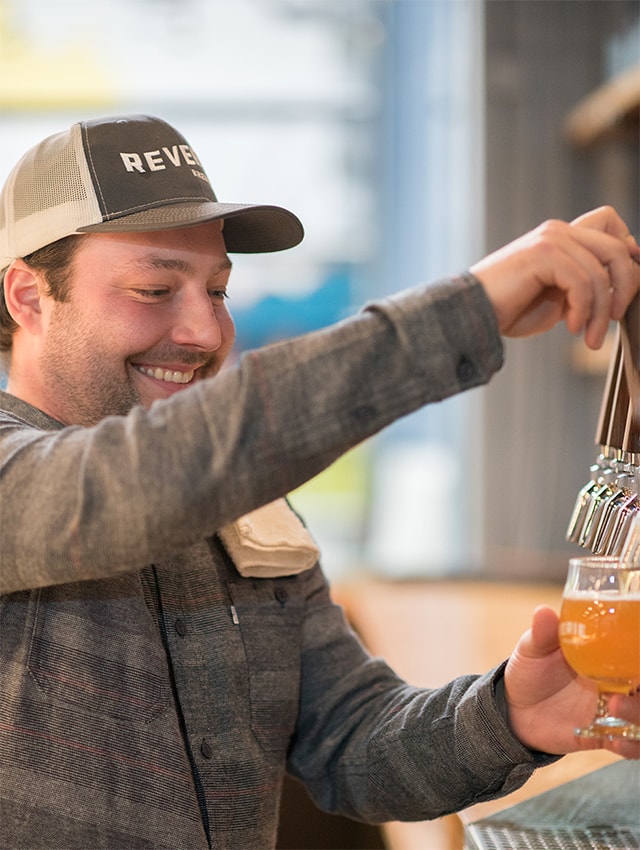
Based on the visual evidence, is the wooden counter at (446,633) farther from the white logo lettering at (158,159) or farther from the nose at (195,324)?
the white logo lettering at (158,159)

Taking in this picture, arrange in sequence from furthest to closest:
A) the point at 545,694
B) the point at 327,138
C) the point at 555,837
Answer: the point at 327,138, the point at 555,837, the point at 545,694

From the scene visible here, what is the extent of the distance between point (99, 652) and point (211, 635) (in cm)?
17

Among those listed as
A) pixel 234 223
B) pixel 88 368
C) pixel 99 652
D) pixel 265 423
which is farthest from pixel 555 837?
pixel 234 223

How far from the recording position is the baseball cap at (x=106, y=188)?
4.73 ft

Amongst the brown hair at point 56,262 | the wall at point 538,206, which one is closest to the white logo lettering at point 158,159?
the brown hair at point 56,262

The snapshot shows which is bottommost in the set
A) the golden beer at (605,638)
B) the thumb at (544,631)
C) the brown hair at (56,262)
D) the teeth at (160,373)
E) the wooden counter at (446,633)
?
the wooden counter at (446,633)

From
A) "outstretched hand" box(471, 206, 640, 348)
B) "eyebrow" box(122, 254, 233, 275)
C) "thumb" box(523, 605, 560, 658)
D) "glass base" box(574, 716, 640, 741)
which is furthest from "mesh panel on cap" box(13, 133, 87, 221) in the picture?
"glass base" box(574, 716, 640, 741)

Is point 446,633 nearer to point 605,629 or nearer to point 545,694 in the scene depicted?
point 545,694

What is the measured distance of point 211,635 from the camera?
151 cm

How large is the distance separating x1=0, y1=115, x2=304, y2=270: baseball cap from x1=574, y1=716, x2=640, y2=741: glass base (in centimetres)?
73

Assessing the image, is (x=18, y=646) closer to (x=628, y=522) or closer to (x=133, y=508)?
(x=133, y=508)

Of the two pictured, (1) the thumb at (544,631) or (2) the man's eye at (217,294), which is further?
(2) the man's eye at (217,294)

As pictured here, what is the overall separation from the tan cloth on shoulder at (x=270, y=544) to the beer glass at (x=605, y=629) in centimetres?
57

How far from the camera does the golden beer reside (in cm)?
105
